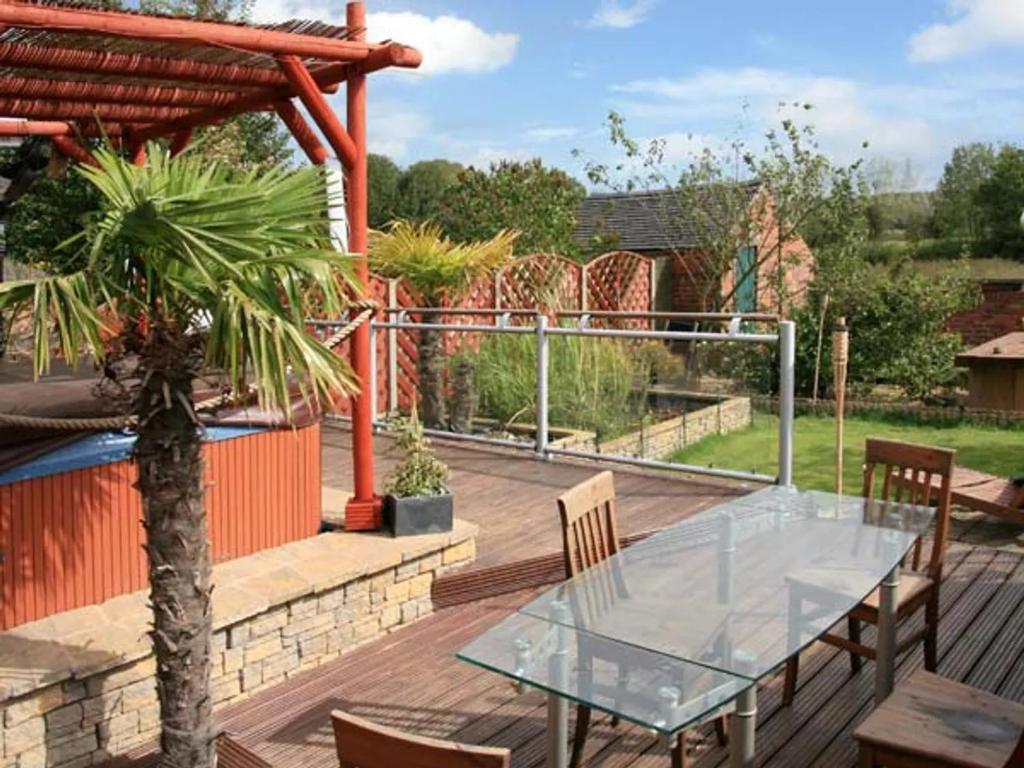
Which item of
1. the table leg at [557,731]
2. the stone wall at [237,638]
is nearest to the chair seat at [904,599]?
the table leg at [557,731]

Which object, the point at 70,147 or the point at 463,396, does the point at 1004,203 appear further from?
the point at 70,147

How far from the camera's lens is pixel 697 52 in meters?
19.0

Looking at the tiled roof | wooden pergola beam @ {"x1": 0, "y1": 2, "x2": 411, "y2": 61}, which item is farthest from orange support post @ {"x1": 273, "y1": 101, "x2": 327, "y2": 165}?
the tiled roof

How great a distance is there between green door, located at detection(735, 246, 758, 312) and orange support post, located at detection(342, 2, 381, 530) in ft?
39.9

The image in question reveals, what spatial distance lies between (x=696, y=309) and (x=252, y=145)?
29.3ft

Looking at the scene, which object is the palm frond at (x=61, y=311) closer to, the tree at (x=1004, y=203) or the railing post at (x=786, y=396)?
the railing post at (x=786, y=396)

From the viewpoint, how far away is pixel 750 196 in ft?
54.2

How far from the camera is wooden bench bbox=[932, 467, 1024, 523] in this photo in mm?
6105

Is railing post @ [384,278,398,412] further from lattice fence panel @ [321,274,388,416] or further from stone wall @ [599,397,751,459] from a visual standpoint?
stone wall @ [599,397,751,459]

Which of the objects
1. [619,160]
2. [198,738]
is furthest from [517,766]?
[619,160]

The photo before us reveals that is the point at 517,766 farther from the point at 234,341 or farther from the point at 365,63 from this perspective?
the point at 365,63

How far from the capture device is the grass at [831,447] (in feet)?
27.9

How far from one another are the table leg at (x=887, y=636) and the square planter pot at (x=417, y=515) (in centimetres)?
230

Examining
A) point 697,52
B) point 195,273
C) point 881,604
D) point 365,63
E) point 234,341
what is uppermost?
point 697,52
